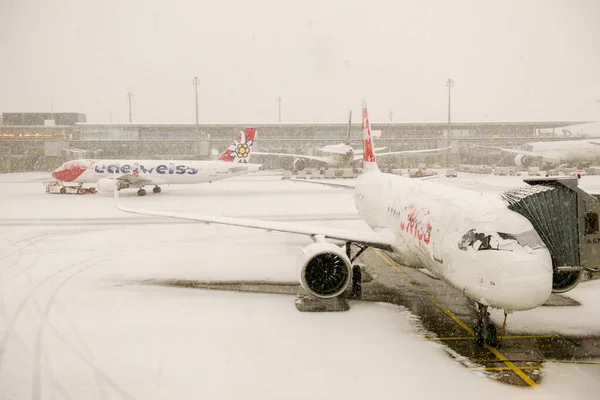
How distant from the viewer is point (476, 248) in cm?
1266

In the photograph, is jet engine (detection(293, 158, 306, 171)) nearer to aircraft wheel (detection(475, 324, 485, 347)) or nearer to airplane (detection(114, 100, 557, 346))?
airplane (detection(114, 100, 557, 346))

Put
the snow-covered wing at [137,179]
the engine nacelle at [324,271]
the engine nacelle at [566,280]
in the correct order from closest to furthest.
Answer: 1. the engine nacelle at [566,280]
2. the engine nacelle at [324,271]
3. the snow-covered wing at [137,179]

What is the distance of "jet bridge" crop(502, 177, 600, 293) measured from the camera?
501 inches

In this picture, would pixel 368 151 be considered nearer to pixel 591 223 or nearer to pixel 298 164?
pixel 591 223

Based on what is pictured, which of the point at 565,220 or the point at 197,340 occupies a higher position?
the point at 565,220

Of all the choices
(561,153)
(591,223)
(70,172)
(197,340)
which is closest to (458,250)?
(591,223)

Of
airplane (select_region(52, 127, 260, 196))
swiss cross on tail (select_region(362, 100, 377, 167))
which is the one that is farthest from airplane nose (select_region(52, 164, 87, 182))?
swiss cross on tail (select_region(362, 100, 377, 167))

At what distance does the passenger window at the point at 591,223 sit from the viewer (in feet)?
44.5

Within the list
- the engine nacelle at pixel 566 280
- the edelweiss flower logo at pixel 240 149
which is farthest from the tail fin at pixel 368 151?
the edelweiss flower logo at pixel 240 149

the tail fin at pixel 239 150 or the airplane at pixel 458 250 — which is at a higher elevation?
the tail fin at pixel 239 150

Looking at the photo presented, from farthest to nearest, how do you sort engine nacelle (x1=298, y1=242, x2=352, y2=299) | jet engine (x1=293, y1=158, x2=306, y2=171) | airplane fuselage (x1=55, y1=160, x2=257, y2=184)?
jet engine (x1=293, y1=158, x2=306, y2=171) → airplane fuselage (x1=55, y1=160, x2=257, y2=184) → engine nacelle (x1=298, y1=242, x2=352, y2=299)

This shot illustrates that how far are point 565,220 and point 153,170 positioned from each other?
4984 cm

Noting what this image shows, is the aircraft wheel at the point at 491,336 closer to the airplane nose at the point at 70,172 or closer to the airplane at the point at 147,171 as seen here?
the airplane at the point at 147,171

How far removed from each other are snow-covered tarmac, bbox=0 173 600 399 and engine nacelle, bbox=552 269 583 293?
2.26 meters
